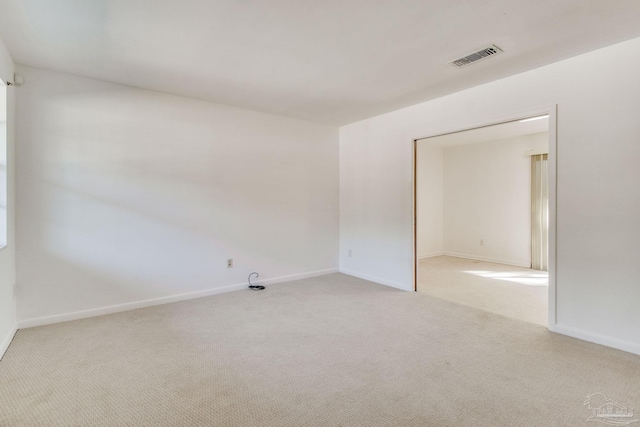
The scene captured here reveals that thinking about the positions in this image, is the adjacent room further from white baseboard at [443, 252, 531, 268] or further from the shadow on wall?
the shadow on wall

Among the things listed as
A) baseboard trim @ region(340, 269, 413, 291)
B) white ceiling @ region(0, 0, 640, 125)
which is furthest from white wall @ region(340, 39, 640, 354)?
baseboard trim @ region(340, 269, 413, 291)

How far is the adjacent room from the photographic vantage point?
4.69 metres

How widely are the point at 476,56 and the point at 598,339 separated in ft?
8.34

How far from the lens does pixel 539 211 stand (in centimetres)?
568

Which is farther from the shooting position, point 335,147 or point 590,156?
point 335,147

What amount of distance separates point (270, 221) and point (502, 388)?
3.24 metres

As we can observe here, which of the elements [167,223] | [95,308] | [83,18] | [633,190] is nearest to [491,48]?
[633,190]

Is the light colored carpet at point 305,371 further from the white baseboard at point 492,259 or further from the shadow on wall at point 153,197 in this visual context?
the white baseboard at point 492,259

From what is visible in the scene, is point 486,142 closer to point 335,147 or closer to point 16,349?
point 335,147

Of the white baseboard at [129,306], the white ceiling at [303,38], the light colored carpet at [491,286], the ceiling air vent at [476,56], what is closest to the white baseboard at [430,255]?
the light colored carpet at [491,286]

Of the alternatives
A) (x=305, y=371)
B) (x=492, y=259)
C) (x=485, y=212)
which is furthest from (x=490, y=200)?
(x=305, y=371)

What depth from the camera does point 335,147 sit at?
17.0 ft

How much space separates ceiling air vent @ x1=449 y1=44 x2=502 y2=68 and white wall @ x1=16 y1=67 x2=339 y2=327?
2508mm

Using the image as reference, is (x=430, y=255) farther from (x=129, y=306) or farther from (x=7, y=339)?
(x=7, y=339)
